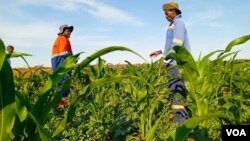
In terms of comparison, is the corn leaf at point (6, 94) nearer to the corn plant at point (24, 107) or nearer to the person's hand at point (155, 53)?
the corn plant at point (24, 107)

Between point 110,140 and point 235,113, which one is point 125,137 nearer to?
point 110,140

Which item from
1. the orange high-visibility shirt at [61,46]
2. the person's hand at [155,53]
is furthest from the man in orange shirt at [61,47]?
the person's hand at [155,53]

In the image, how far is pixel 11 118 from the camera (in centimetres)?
120

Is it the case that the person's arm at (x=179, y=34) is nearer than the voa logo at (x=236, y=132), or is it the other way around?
the voa logo at (x=236, y=132)

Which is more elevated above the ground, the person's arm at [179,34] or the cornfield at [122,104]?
the person's arm at [179,34]

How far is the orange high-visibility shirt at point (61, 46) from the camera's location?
7.48 meters

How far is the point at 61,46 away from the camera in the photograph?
7.47 m

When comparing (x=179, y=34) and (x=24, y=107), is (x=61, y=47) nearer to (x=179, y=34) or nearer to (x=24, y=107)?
(x=179, y=34)

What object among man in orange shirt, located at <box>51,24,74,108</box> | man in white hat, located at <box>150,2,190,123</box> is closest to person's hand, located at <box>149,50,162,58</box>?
man in white hat, located at <box>150,2,190,123</box>

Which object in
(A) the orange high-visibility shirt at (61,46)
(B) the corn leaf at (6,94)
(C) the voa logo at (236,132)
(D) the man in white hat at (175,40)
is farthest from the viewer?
(A) the orange high-visibility shirt at (61,46)

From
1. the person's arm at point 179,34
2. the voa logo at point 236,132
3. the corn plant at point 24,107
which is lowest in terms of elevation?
the voa logo at point 236,132

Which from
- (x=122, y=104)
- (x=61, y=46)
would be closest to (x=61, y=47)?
(x=61, y=46)

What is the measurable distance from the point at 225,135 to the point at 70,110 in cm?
99

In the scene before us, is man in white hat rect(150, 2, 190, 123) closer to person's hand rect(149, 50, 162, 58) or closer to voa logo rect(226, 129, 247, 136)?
person's hand rect(149, 50, 162, 58)
